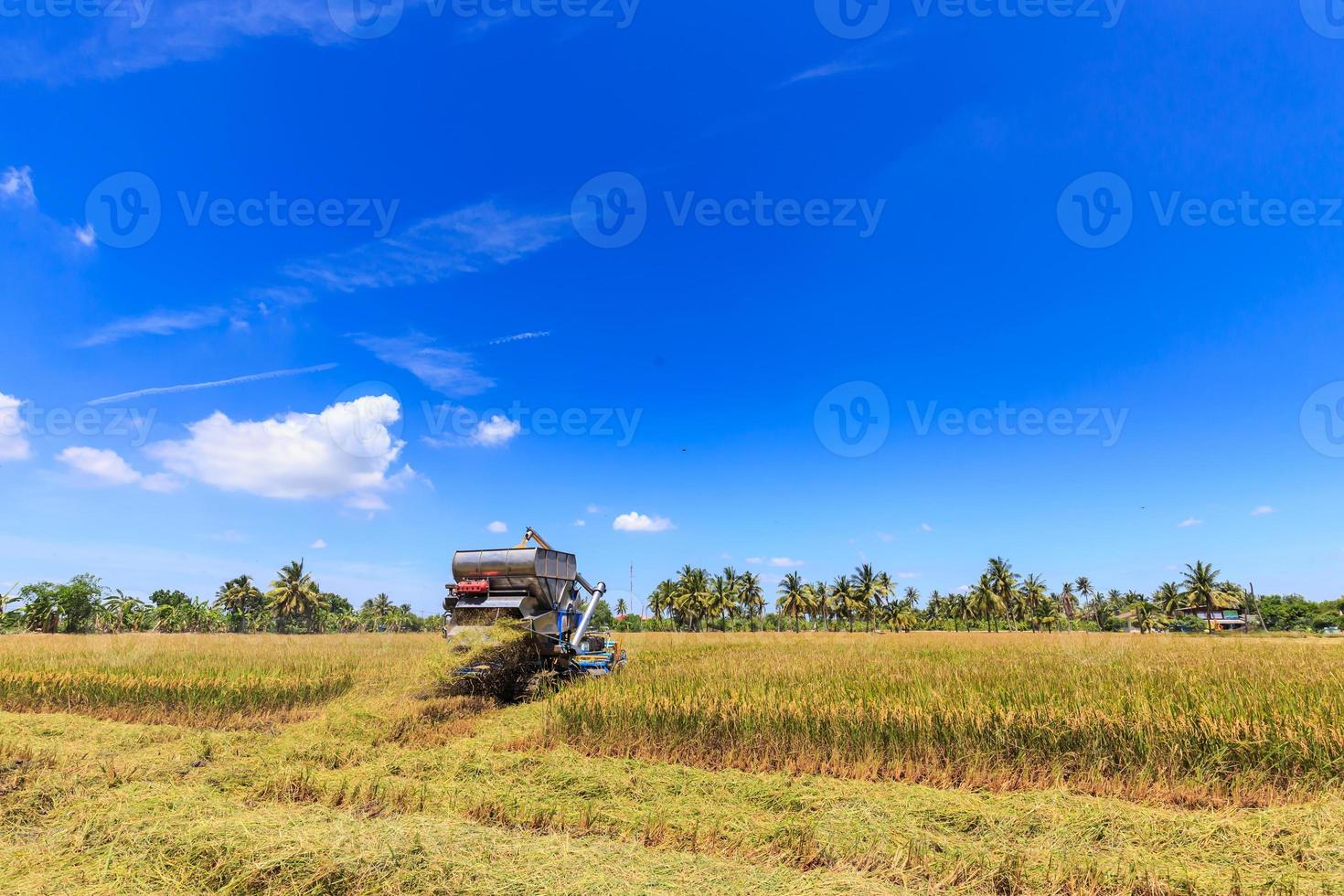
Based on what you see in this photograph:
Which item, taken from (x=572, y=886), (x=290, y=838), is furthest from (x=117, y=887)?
(x=572, y=886)

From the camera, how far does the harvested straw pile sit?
10664 mm

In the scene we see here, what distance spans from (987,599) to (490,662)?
242 feet

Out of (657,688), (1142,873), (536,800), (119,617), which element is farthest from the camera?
(119,617)

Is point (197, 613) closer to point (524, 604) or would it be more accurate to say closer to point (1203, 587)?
point (524, 604)

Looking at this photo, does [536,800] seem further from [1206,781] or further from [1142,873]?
[1206,781]

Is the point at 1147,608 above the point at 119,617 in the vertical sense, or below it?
below

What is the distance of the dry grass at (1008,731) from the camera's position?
265 inches

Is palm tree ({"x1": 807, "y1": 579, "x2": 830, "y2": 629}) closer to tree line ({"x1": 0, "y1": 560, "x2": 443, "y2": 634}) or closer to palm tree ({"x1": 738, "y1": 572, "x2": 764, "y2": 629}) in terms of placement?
palm tree ({"x1": 738, "y1": 572, "x2": 764, "y2": 629})

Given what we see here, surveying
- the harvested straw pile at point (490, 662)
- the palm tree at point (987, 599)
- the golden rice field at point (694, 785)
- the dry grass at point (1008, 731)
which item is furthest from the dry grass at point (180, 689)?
the palm tree at point (987, 599)

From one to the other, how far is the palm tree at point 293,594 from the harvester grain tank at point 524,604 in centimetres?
7048

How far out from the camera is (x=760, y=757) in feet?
26.3

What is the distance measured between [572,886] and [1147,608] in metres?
98.8

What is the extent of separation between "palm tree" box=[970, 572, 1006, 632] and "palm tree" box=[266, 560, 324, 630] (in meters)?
83.3

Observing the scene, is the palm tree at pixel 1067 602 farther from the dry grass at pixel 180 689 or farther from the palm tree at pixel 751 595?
the dry grass at pixel 180 689
